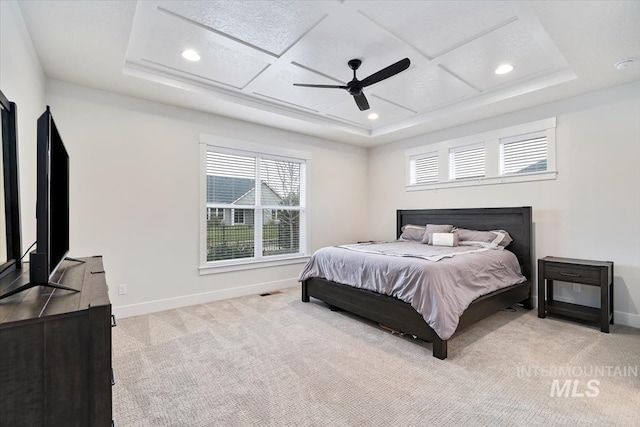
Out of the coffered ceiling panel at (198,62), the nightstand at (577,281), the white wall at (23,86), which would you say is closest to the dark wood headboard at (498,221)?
the nightstand at (577,281)

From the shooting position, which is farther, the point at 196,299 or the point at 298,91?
the point at 196,299

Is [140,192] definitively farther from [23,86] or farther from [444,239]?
[444,239]

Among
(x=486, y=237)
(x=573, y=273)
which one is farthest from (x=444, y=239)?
(x=573, y=273)

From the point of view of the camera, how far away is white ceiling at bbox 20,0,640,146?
2.14 m

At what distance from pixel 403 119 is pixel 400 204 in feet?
Answer: 4.94

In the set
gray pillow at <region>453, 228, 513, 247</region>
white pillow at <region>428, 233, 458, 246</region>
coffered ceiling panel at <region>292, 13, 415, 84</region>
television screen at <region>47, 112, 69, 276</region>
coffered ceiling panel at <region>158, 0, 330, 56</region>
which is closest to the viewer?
television screen at <region>47, 112, 69, 276</region>

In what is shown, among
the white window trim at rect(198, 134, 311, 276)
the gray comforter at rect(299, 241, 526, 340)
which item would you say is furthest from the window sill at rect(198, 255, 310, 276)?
the gray comforter at rect(299, 241, 526, 340)

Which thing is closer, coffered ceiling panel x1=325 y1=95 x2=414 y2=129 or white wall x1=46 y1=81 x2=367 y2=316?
white wall x1=46 y1=81 x2=367 y2=316

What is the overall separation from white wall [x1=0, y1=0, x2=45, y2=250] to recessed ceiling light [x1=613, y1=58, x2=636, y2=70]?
4.70 metres

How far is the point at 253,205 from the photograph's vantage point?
14.8 feet

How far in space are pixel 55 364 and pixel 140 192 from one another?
9.82ft

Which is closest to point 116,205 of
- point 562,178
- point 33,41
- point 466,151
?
point 33,41

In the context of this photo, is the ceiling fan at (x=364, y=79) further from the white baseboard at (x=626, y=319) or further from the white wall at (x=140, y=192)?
the white baseboard at (x=626, y=319)

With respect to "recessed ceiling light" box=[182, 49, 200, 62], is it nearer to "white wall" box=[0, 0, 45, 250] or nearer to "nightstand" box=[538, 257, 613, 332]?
"white wall" box=[0, 0, 45, 250]
